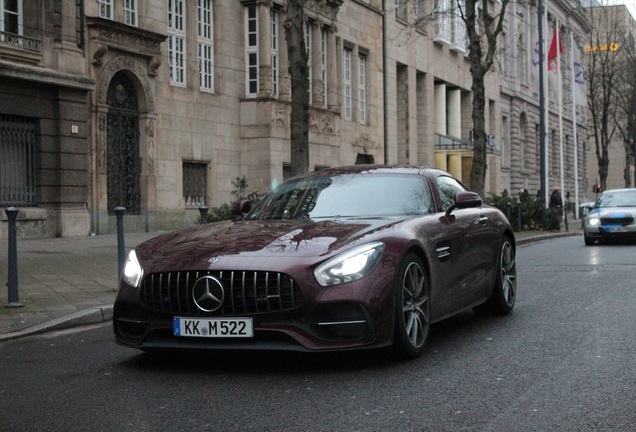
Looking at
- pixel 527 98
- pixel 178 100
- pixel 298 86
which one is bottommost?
pixel 298 86

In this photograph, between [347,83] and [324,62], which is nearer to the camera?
[324,62]

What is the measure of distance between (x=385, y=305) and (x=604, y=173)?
52.5 metres

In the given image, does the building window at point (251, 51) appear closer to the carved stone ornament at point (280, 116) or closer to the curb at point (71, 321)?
the carved stone ornament at point (280, 116)

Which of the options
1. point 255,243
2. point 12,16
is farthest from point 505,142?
point 255,243

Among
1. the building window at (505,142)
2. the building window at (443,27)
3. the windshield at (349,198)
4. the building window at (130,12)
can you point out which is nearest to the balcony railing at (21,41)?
the building window at (130,12)

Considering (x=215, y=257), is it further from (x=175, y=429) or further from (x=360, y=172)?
(x=360, y=172)

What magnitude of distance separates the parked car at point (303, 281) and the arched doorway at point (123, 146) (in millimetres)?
16413

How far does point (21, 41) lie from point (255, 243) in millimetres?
15750

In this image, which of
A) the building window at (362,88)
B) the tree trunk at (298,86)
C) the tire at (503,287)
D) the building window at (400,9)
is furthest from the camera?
the building window at (400,9)

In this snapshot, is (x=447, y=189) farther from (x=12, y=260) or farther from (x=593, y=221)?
→ (x=593, y=221)

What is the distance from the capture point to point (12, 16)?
67.3ft

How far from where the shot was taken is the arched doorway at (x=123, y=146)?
23141 mm

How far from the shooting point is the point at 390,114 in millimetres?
40156

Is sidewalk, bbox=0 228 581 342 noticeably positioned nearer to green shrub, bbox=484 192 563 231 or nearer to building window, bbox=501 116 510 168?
green shrub, bbox=484 192 563 231
